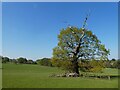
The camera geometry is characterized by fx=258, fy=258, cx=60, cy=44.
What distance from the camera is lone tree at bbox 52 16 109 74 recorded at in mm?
22156

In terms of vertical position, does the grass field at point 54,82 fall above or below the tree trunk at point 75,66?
below

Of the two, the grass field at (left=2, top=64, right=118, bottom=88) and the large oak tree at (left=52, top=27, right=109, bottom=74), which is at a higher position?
the large oak tree at (left=52, top=27, right=109, bottom=74)

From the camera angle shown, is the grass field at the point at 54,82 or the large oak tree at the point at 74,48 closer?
the grass field at the point at 54,82

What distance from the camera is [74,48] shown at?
2220 cm

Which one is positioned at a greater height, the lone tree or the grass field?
the lone tree

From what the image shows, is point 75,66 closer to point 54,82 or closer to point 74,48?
point 74,48

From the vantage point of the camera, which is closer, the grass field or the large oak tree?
the grass field

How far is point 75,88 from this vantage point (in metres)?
13.2

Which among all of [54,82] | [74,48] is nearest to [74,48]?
[74,48]

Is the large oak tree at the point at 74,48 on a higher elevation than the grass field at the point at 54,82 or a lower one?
higher

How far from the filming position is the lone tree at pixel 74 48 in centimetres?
2216

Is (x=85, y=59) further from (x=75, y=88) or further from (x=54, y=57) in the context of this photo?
(x=75, y=88)

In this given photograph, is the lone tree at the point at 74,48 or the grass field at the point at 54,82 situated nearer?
the grass field at the point at 54,82

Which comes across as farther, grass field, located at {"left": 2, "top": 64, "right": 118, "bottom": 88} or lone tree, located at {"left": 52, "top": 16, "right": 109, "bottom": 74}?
lone tree, located at {"left": 52, "top": 16, "right": 109, "bottom": 74}
